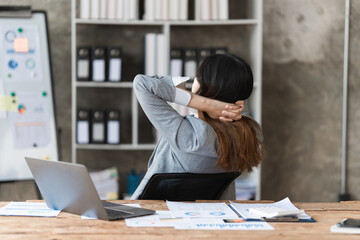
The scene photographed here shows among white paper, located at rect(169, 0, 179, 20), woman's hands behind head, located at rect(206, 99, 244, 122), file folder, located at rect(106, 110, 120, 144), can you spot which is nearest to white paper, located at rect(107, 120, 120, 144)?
file folder, located at rect(106, 110, 120, 144)

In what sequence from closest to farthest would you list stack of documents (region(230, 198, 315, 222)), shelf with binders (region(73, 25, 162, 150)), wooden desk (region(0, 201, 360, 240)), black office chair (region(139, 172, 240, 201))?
wooden desk (region(0, 201, 360, 240)), stack of documents (region(230, 198, 315, 222)), black office chair (region(139, 172, 240, 201)), shelf with binders (region(73, 25, 162, 150))

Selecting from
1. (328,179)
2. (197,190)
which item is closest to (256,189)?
(328,179)

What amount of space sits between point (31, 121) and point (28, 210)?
6.37 ft

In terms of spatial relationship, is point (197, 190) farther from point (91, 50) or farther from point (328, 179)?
point (328, 179)

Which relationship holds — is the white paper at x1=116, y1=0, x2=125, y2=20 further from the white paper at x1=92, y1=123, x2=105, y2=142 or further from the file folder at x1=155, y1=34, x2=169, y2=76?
the white paper at x1=92, y1=123, x2=105, y2=142

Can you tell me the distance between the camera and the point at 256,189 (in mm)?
3625

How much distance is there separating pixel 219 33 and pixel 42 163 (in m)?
2.67

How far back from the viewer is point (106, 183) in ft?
12.1

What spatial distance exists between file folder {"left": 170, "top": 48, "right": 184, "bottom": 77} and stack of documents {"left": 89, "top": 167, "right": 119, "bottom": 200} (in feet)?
2.87

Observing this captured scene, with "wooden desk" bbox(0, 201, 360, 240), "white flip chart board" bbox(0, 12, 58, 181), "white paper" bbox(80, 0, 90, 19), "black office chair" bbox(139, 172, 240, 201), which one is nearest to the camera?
"wooden desk" bbox(0, 201, 360, 240)

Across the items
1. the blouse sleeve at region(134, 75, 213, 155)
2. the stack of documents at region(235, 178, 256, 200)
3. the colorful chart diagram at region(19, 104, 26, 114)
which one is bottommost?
the stack of documents at region(235, 178, 256, 200)

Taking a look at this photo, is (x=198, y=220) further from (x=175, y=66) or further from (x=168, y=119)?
(x=175, y=66)

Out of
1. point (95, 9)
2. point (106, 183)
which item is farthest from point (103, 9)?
point (106, 183)

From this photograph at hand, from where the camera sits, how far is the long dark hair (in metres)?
1.96
